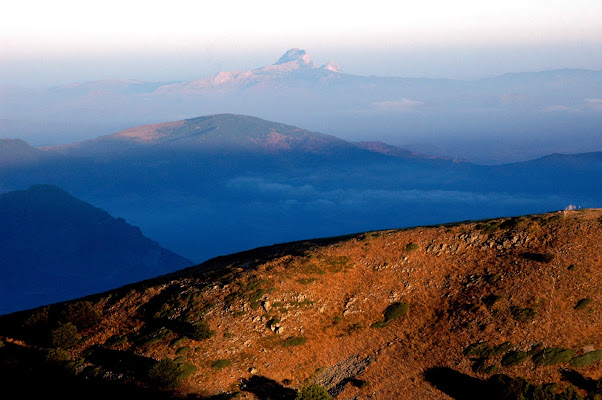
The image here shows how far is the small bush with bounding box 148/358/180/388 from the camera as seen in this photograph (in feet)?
144

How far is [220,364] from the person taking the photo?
47406 mm

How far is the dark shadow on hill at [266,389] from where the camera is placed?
42562mm

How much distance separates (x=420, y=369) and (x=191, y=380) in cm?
2252

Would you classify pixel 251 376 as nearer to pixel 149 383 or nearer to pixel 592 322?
pixel 149 383

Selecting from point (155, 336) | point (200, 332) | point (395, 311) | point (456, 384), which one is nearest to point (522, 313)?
point (456, 384)

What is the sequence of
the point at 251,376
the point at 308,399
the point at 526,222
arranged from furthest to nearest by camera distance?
the point at 526,222 → the point at 251,376 → the point at 308,399

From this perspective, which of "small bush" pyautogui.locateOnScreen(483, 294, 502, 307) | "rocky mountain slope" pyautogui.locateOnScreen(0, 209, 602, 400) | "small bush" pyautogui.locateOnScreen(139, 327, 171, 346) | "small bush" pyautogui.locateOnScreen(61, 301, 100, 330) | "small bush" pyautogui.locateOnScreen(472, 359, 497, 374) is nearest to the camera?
"small bush" pyautogui.locateOnScreen(472, 359, 497, 374)

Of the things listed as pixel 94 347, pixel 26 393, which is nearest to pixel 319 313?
pixel 94 347

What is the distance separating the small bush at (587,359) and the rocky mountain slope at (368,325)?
0.11 m

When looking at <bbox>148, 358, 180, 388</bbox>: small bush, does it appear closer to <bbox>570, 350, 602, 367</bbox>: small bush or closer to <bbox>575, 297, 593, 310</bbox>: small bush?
<bbox>570, 350, 602, 367</bbox>: small bush

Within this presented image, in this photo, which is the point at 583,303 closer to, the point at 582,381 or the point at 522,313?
the point at 522,313

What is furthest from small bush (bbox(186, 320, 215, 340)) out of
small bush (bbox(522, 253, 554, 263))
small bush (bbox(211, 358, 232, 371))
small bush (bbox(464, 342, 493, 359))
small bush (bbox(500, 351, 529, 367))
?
small bush (bbox(522, 253, 554, 263))

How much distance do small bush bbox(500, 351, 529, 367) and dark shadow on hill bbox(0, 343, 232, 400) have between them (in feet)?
86.0

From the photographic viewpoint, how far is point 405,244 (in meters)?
64.6
